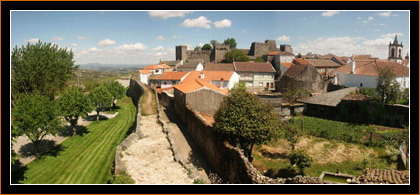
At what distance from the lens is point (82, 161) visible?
18359 millimetres

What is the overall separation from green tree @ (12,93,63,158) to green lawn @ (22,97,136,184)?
1793 mm

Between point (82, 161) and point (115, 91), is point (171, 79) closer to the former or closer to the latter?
point (115, 91)

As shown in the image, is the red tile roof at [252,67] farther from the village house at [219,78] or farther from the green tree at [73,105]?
the green tree at [73,105]

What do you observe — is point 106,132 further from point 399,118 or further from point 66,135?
point 399,118

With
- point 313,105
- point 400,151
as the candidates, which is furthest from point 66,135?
point 400,151

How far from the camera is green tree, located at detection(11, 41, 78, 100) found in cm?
3250

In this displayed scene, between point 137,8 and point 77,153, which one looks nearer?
point 137,8

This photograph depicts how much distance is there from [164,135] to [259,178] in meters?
10.1

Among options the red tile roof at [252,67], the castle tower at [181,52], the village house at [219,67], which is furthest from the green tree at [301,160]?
the castle tower at [181,52]

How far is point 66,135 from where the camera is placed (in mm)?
24891

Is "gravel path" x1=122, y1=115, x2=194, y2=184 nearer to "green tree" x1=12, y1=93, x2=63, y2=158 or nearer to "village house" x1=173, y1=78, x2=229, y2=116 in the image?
"village house" x1=173, y1=78, x2=229, y2=116

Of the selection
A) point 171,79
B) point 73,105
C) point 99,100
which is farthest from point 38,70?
point 171,79

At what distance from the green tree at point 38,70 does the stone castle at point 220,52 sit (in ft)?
126

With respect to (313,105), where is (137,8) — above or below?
above
